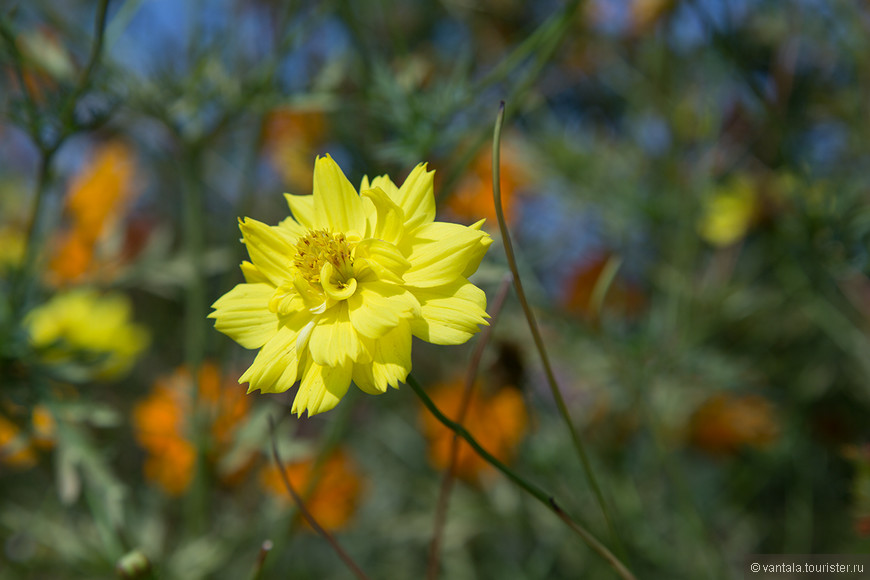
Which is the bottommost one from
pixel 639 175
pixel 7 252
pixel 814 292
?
pixel 814 292

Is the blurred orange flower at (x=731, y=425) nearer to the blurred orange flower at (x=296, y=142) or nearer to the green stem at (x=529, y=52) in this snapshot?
the green stem at (x=529, y=52)

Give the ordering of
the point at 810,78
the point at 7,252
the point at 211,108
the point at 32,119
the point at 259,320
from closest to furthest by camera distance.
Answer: the point at 259,320 → the point at 32,119 → the point at 211,108 → the point at 7,252 → the point at 810,78

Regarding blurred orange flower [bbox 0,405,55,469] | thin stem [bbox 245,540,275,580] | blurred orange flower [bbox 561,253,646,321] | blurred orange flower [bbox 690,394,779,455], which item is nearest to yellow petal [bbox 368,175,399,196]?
thin stem [bbox 245,540,275,580]

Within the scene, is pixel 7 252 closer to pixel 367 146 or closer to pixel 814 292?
pixel 367 146

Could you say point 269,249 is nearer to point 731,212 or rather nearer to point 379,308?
point 379,308

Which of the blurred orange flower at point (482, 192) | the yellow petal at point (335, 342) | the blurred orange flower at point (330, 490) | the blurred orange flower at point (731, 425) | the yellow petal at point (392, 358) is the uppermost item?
the yellow petal at point (335, 342)

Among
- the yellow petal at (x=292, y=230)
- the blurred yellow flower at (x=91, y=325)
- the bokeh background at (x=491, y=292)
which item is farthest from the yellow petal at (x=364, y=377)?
the blurred yellow flower at (x=91, y=325)

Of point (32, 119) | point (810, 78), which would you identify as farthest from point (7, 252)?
point (810, 78)
